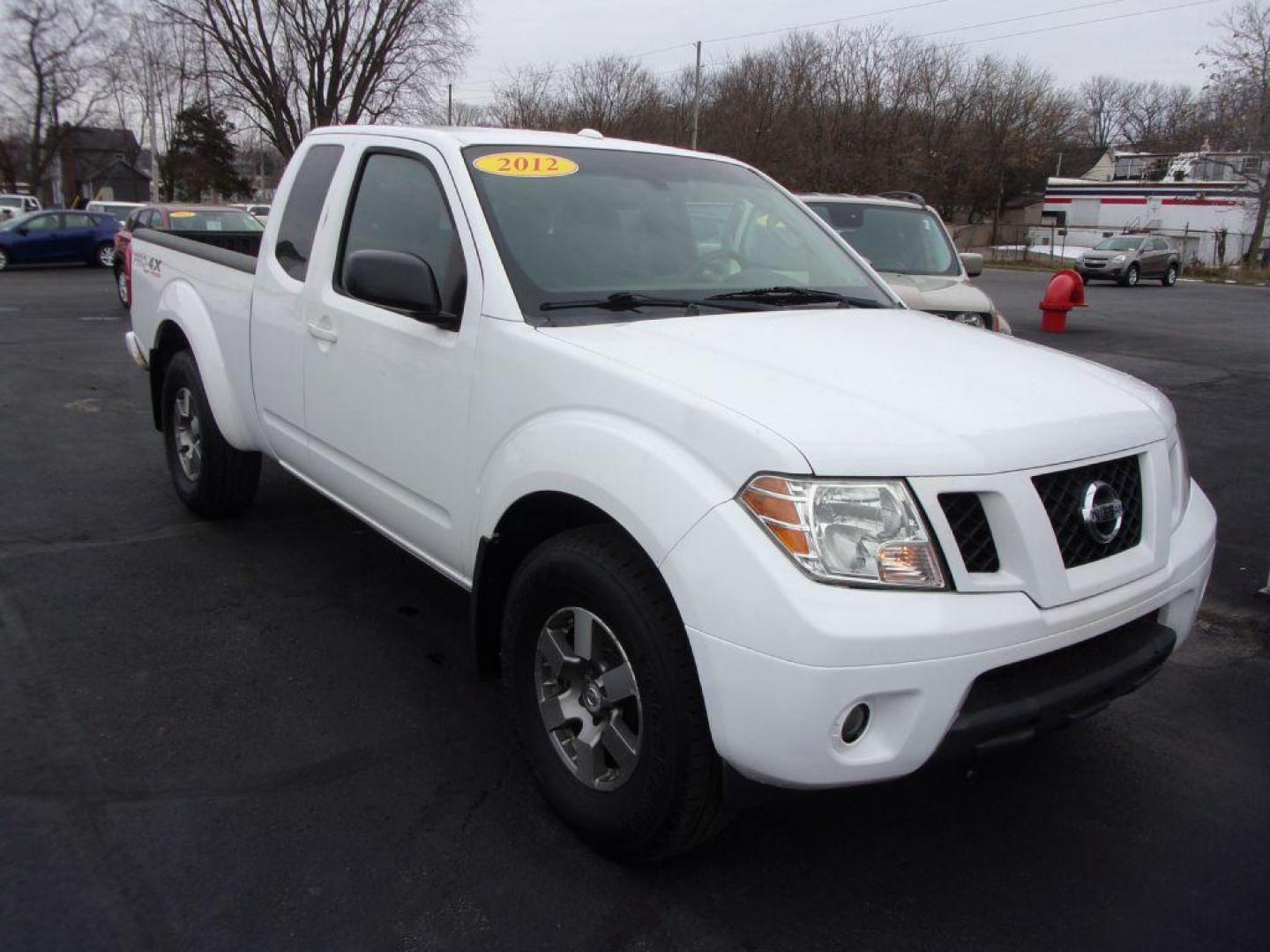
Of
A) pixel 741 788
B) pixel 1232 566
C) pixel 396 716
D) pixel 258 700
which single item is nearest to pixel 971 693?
pixel 741 788

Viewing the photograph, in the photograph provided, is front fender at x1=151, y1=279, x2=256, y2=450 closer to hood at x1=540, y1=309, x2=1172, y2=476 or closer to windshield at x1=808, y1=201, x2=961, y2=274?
hood at x1=540, y1=309, x2=1172, y2=476

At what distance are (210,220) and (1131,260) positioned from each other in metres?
27.0

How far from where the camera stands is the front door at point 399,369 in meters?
3.14

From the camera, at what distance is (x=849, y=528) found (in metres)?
2.20

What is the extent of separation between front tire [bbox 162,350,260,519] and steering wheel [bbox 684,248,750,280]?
8.76ft

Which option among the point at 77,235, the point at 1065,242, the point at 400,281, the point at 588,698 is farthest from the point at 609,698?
the point at 1065,242

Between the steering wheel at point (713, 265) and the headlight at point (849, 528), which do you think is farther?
the steering wheel at point (713, 265)

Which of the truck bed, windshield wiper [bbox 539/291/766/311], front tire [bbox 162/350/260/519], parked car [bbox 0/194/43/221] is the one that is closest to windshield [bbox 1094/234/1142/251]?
the truck bed

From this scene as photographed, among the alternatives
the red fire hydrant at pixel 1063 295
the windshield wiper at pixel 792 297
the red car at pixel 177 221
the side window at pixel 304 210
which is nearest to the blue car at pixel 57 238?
the red car at pixel 177 221

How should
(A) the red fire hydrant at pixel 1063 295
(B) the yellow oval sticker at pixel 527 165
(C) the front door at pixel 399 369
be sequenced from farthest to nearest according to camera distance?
(A) the red fire hydrant at pixel 1063 295 → (B) the yellow oval sticker at pixel 527 165 → (C) the front door at pixel 399 369

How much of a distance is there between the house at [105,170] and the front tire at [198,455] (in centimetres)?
6429

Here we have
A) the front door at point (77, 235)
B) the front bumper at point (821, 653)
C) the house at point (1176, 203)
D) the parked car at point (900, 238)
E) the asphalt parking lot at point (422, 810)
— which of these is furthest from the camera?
the house at point (1176, 203)

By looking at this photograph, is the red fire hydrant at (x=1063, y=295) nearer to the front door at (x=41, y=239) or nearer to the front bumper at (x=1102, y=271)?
the front bumper at (x=1102, y=271)

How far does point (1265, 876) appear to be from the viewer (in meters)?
2.75
